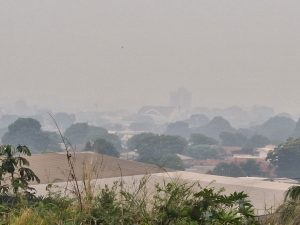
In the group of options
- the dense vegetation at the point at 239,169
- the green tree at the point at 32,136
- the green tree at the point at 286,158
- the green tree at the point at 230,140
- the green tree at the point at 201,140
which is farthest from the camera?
the green tree at the point at 230,140

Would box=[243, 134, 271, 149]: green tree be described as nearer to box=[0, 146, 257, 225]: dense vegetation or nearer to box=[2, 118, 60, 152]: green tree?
box=[2, 118, 60, 152]: green tree

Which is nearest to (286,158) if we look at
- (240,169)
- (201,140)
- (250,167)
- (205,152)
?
(250,167)

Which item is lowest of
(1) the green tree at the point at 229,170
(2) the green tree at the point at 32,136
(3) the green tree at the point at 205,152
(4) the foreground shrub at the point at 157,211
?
(4) the foreground shrub at the point at 157,211

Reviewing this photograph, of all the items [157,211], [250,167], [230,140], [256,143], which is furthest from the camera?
[230,140]

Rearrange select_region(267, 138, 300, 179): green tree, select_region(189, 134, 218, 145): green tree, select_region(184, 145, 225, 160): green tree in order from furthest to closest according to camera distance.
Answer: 1. select_region(189, 134, 218, 145): green tree
2. select_region(184, 145, 225, 160): green tree
3. select_region(267, 138, 300, 179): green tree

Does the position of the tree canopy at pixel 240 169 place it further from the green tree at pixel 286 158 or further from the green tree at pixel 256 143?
the green tree at pixel 256 143

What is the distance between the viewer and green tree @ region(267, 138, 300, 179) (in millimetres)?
97500

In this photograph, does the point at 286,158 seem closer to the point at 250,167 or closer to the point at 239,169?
the point at 250,167

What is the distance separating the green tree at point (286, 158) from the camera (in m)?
97.5

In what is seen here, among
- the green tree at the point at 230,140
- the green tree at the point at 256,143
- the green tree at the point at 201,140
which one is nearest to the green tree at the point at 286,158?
the green tree at the point at 201,140

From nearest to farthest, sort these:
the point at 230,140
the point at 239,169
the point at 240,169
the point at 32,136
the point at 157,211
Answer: the point at 157,211 < the point at 239,169 < the point at 240,169 < the point at 32,136 < the point at 230,140

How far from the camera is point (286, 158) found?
98.6m

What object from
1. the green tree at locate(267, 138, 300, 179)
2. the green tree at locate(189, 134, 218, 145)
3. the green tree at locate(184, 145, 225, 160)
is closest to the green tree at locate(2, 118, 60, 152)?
the green tree at locate(184, 145, 225, 160)

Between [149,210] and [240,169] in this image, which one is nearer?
[149,210]
